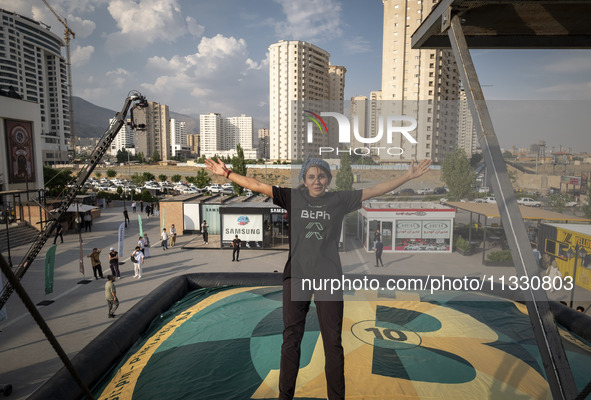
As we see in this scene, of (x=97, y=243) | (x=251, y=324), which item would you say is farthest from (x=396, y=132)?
(x=97, y=243)

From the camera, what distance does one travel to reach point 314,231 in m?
3.08

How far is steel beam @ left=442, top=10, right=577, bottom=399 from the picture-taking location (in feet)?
5.85

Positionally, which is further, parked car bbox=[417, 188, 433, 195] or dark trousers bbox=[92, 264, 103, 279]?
dark trousers bbox=[92, 264, 103, 279]

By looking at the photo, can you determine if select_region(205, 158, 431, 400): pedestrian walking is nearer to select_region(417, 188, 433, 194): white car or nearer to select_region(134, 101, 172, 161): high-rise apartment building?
select_region(417, 188, 433, 194): white car

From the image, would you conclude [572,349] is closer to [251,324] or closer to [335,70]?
[251,324]

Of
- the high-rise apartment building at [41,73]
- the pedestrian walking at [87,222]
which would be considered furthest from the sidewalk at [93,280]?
the high-rise apartment building at [41,73]

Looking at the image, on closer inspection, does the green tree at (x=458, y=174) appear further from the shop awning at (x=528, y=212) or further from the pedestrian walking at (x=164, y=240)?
the pedestrian walking at (x=164, y=240)

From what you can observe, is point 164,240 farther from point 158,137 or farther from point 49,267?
point 158,137

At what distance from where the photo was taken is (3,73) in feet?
336

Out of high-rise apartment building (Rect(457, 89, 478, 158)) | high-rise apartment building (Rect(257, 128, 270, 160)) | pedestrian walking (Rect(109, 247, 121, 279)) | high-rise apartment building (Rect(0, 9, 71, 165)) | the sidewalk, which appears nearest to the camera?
high-rise apartment building (Rect(457, 89, 478, 158))

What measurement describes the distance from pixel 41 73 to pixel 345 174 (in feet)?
521

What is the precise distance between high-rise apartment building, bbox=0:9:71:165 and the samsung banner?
98.1 m

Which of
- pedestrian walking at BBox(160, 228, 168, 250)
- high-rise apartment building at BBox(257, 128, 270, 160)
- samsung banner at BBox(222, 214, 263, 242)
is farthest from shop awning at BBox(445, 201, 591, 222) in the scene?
high-rise apartment building at BBox(257, 128, 270, 160)

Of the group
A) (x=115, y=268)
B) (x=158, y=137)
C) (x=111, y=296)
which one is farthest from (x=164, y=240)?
(x=158, y=137)
